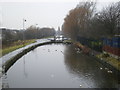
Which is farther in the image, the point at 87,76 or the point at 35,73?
the point at 35,73

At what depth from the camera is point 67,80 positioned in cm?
1346

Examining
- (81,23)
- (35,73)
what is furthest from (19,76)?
(81,23)

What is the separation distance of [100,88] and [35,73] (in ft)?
20.6

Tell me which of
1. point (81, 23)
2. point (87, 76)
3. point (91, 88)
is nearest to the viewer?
point (91, 88)

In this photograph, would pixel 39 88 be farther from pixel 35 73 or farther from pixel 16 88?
pixel 35 73

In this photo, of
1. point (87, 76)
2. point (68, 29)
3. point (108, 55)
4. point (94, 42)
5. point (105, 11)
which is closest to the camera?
point (87, 76)

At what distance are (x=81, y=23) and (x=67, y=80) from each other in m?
35.6

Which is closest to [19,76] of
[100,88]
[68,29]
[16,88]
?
[16,88]

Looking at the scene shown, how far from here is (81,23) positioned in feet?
157

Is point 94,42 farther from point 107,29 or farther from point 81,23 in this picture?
point 81,23

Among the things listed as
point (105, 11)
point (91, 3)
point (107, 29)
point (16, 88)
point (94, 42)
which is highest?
point (91, 3)

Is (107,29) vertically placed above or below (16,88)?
above

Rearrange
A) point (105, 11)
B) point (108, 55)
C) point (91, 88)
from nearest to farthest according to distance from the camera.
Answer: point (91, 88), point (108, 55), point (105, 11)

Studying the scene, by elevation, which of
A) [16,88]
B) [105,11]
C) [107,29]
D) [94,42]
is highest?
[105,11]
